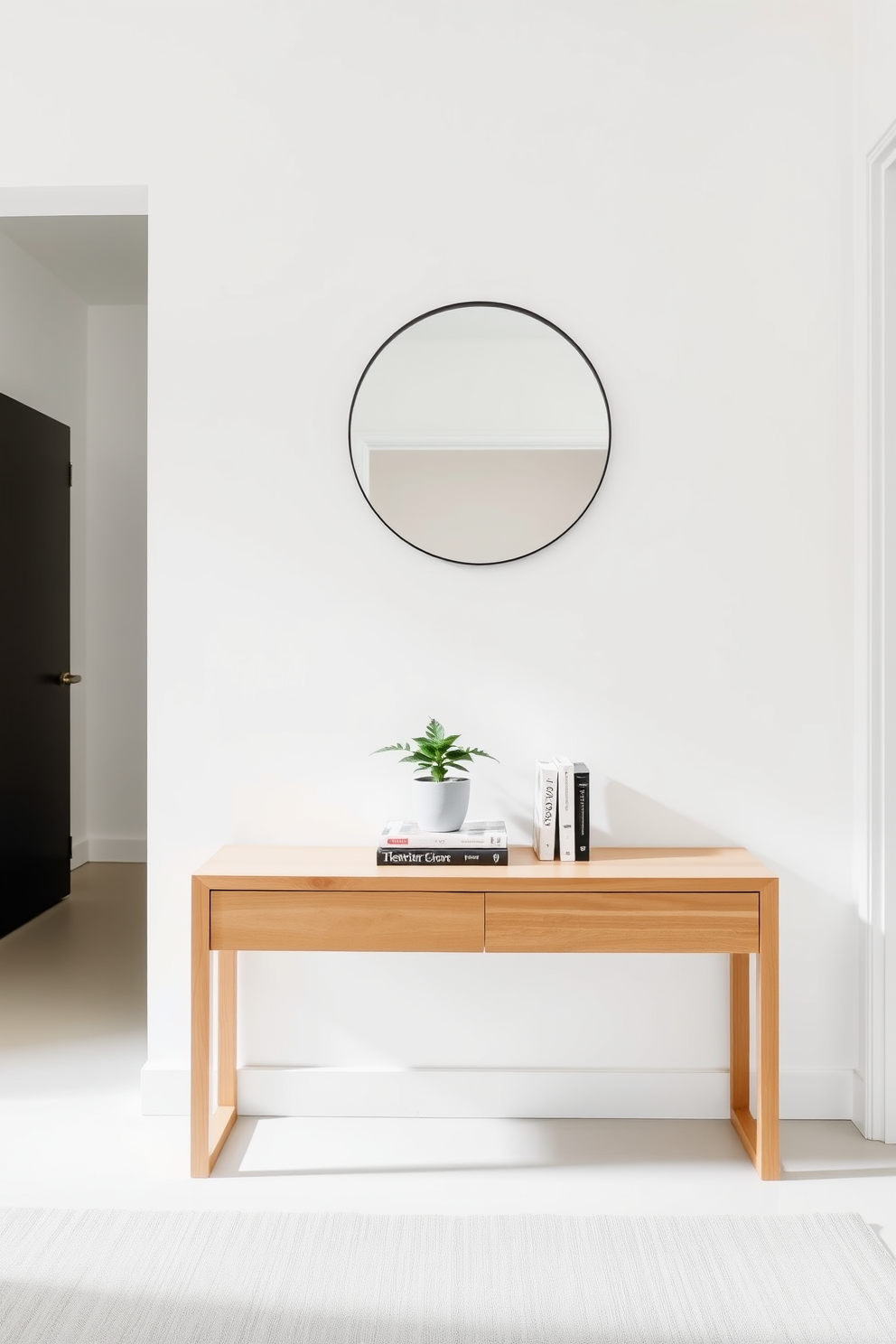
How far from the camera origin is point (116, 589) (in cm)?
484

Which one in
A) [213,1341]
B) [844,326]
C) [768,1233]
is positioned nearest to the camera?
[213,1341]

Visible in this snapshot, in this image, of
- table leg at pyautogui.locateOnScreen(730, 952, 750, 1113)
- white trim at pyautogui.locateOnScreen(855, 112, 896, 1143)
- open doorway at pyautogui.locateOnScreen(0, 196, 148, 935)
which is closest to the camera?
white trim at pyautogui.locateOnScreen(855, 112, 896, 1143)

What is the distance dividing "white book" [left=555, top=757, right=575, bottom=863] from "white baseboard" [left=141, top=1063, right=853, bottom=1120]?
58 centimetres

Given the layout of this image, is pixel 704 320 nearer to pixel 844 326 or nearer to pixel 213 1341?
pixel 844 326

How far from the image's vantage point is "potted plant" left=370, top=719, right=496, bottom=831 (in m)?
2.11

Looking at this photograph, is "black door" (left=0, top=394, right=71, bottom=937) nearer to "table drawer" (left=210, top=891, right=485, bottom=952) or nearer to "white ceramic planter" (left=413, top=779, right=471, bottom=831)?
"table drawer" (left=210, top=891, right=485, bottom=952)

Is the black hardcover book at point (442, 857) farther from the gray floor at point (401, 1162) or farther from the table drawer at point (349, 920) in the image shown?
the gray floor at point (401, 1162)

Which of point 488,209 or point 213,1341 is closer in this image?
point 213,1341

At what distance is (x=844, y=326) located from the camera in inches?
88.4

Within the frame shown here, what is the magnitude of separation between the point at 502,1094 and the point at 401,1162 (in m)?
0.31

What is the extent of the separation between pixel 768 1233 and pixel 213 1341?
100 centimetres

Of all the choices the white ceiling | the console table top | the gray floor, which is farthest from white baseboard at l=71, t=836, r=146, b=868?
the console table top

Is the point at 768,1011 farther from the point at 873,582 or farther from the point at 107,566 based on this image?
the point at 107,566

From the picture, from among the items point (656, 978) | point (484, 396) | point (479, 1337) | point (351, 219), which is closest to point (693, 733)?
point (656, 978)
